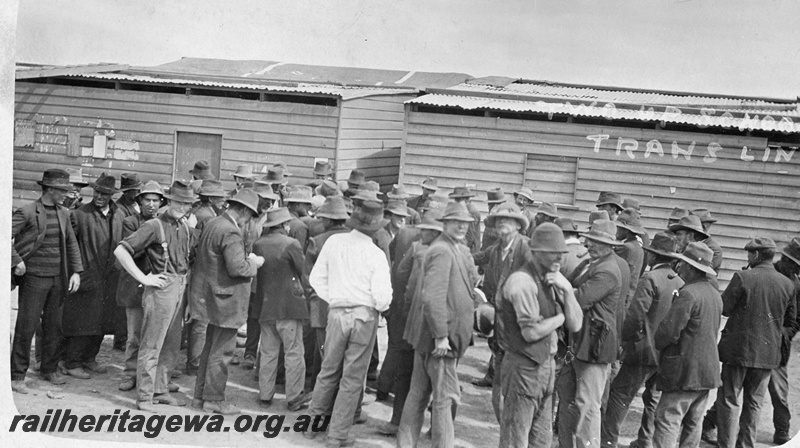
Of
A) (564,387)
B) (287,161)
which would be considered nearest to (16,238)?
(564,387)

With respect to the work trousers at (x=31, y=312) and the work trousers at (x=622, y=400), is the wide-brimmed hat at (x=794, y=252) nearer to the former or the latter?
the work trousers at (x=622, y=400)

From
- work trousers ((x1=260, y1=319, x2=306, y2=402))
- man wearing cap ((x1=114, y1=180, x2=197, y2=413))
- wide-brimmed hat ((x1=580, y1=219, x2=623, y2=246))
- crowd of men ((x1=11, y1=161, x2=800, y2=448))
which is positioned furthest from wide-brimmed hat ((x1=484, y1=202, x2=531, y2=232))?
man wearing cap ((x1=114, y1=180, x2=197, y2=413))

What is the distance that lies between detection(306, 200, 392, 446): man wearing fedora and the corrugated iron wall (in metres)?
7.61

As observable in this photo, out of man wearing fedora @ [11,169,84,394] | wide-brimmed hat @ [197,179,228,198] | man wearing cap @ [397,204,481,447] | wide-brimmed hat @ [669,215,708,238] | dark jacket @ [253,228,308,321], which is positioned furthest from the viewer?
wide-brimmed hat @ [197,179,228,198]

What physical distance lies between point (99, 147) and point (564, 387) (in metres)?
13.7

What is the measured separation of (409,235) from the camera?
8.17 m

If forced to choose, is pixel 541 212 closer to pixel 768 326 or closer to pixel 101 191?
pixel 768 326

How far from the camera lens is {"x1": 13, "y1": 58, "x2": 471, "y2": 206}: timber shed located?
53.2 ft

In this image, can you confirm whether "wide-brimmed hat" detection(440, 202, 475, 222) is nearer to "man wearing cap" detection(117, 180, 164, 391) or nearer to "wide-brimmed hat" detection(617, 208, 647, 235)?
"wide-brimmed hat" detection(617, 208, 647, 235)

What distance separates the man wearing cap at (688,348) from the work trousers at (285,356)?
3.55 metres

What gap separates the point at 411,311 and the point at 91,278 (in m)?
3.94

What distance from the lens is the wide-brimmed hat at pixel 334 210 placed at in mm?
7504

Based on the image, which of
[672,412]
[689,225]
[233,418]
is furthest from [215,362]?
[689,225]

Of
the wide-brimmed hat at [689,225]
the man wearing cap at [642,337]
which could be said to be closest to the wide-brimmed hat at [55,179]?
the man wearing cap at [642,337]
